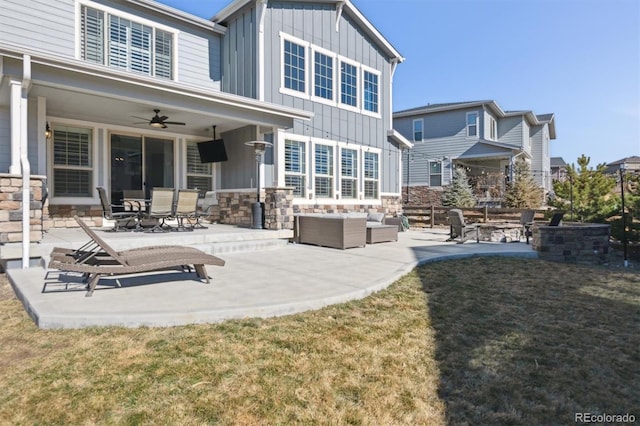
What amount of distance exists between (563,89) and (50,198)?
19394 mm

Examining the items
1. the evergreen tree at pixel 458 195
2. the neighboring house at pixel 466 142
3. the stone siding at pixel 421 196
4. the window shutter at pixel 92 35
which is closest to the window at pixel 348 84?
the window shutter at pixel 92 35

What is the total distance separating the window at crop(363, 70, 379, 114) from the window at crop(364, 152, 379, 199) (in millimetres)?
1667

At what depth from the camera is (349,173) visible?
12.8 meters

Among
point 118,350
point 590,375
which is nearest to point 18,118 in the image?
point 118,350

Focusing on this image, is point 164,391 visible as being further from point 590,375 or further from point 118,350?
point 590,375

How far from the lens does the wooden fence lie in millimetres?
14953

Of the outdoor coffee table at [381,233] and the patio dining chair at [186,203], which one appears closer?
the patio dining chair at [186,203]

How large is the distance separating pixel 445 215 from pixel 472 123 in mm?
8480

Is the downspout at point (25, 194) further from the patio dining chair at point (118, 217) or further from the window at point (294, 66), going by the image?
the window at point (294, 66)

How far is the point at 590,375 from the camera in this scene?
2.80 m

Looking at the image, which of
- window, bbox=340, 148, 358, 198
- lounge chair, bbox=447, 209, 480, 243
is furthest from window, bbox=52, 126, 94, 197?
lounge chair, bbox=447, 209, 480, 243

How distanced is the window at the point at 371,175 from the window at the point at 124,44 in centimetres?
683

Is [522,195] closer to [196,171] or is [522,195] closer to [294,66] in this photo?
[294,66]

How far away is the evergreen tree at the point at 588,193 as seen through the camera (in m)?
9.95
